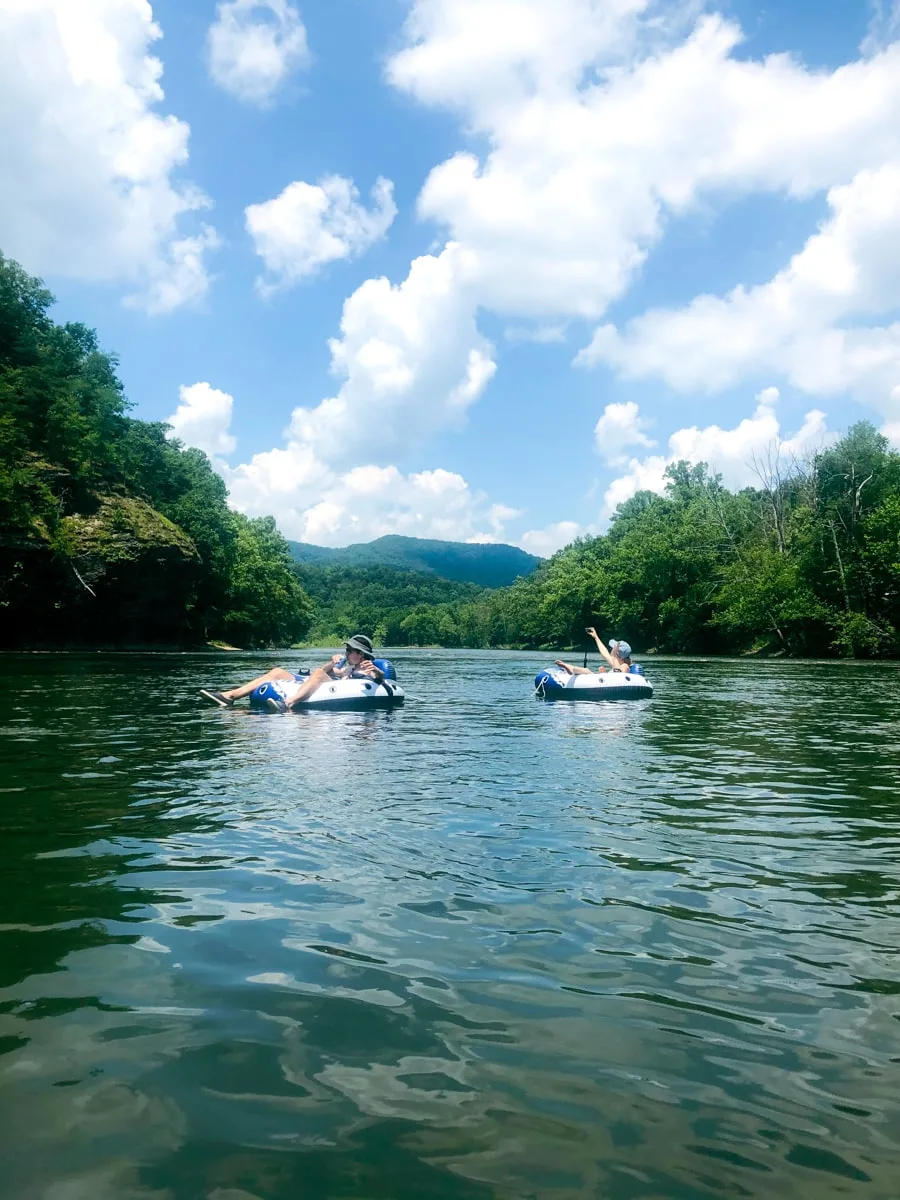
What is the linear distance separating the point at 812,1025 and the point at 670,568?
70.8 metres

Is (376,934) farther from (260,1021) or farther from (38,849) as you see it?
(38,849)

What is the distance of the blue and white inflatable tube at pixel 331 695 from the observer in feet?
53.1

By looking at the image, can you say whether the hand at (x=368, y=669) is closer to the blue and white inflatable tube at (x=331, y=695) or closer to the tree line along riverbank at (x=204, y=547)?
the blue and white inflatable tube at (x=331, y=695)

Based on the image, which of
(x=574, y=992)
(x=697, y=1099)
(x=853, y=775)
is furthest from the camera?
(x=853, y=775)

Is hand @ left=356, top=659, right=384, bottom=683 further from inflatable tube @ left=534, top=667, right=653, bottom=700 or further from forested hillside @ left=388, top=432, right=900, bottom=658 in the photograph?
forested hillside @ left=388, top=432, right=900, bottom=658

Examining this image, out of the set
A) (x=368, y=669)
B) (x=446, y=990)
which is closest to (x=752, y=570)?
(x=368, y=669)

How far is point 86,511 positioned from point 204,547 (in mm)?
13446

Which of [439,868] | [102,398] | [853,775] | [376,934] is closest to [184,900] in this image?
[376,934]

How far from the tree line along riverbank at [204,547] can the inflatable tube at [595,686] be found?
3225cm

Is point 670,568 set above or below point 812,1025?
above

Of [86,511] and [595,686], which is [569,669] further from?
[86,511]

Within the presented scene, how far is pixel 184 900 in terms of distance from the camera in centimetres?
476

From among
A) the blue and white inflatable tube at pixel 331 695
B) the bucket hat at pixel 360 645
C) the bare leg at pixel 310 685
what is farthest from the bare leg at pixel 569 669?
the bare leg at pixel 310 685

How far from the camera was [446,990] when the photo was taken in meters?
3.58
